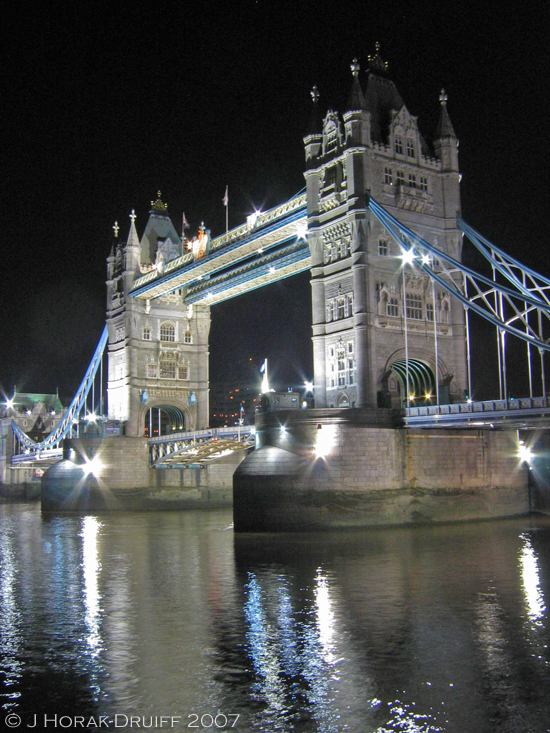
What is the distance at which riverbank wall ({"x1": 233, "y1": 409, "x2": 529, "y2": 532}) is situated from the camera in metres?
28.8

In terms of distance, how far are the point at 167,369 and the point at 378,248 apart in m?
26.1

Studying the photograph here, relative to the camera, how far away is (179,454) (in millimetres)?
48906

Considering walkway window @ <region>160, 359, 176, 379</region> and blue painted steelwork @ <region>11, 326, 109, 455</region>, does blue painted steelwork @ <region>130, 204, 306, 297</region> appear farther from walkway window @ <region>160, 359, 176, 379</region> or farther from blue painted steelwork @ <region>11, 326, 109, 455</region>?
blue painted steelwork @ <region>11, 326, 109, 455</region>

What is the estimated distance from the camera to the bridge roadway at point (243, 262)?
3959 centimetres

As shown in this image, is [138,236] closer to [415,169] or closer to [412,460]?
[415,169]

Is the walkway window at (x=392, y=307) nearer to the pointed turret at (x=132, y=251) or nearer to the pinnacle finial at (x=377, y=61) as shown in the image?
the pinnacle finial at (x=377, y=61)

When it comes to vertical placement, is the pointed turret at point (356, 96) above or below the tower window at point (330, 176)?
above

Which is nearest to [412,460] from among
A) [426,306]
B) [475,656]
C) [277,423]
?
[277,423]

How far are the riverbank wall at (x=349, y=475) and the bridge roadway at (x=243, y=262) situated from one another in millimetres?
Answer: 12060

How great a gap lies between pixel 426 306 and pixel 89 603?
73.3ft

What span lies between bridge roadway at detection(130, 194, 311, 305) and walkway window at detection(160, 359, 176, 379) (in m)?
4.67

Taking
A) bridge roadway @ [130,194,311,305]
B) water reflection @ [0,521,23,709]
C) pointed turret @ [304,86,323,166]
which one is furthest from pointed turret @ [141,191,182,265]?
water reflection @ [0,521,23,709]

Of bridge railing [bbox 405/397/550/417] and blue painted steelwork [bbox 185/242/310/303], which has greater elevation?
blue painted steelwork [bbox 185/242/310/303]

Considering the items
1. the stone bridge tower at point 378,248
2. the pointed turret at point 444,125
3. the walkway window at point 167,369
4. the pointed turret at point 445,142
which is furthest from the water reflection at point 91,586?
the pointed turret at point 444,125
